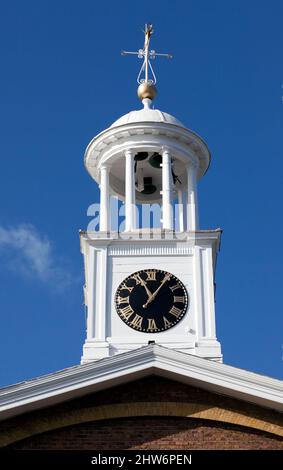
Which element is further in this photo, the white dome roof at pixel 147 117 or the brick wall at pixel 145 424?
the white dome roof at pixel 147 117

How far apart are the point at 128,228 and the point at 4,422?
8.04 m

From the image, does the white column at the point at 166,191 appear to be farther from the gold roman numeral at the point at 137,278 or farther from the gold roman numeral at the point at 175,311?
the gold roman numeral at the point at 175,311

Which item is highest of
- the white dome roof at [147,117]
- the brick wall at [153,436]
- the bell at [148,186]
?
the white dome roof at [147,117]

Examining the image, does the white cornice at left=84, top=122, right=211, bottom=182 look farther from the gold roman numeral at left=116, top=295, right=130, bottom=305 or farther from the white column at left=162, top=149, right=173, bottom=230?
the gold roman numeral at left=116, top=295, right=130, bottom=305

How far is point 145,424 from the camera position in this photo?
17641 mm

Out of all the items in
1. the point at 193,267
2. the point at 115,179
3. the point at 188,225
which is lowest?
the point at 193,267

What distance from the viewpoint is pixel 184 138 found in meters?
25.5

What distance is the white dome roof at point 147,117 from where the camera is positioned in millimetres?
25516

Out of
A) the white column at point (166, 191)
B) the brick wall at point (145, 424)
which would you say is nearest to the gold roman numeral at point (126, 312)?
the white column at point (166, 191)

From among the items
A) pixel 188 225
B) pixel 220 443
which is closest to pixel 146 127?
pixel 188 225

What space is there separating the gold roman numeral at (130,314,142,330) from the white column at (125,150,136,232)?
2.63 meters

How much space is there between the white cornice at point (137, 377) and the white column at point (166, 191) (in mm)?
6997

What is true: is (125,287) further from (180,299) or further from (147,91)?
(147,91)
